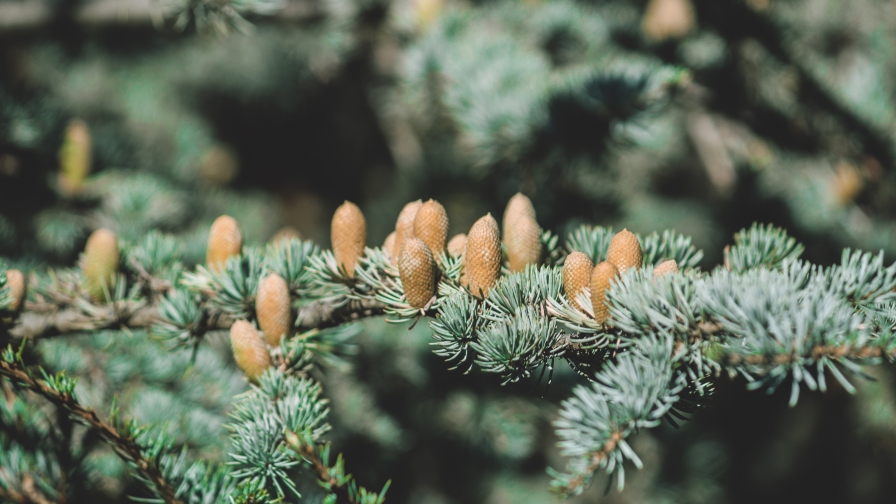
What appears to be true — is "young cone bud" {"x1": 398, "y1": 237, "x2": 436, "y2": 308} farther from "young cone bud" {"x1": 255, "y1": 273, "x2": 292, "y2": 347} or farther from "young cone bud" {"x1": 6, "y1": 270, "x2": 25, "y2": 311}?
"young cone bud" {"x1": 6, "y1": 270, "x2": 25, "y2": 311}

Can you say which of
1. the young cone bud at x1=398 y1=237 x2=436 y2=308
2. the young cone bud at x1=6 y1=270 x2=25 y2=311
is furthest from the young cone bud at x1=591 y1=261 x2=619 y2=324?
the young cone bud at x1=6 y1=270 x2=25 y2=311

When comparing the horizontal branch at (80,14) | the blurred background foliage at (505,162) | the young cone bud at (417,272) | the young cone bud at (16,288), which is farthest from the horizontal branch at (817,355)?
the horizontal branch at (80,14)

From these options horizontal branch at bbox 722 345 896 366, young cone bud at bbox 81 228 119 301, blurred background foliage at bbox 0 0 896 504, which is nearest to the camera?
horizontal branch at bbox 722 345 896 366

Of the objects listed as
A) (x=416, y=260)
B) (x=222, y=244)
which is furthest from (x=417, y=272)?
(x=222, y=244)

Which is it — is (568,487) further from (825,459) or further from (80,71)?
(80,71)

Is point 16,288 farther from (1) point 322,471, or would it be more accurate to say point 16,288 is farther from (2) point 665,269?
(2) point 665,269

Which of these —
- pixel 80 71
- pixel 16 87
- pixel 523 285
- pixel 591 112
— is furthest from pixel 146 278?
pixel 80 71
